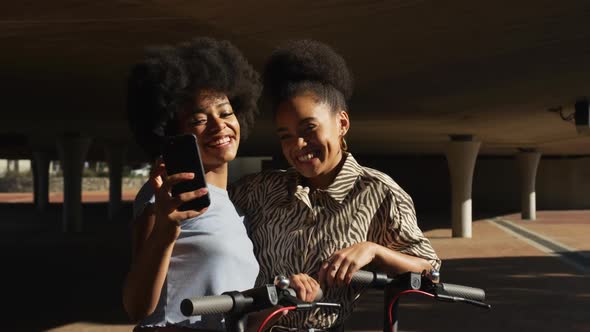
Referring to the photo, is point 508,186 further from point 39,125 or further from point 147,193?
point 147,193

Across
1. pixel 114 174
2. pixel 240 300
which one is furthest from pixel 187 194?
pixel 114 174

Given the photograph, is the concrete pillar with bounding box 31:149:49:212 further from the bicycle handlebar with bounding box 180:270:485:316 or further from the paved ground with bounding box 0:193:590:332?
the bicycle handlebar with bounding box 180:270:485:316

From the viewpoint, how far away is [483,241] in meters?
25.4

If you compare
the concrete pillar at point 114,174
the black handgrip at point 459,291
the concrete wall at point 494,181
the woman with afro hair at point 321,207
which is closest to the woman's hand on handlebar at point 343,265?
the woman with afro hair at point 321,207

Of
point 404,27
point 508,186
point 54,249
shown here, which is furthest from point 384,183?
point 508,186

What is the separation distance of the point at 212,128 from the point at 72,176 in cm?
2863

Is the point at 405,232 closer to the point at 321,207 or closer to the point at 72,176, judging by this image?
the point at 321,207

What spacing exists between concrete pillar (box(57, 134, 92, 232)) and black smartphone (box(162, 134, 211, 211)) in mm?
27674

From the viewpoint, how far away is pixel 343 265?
7.86 ft

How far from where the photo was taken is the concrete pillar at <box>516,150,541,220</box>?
37.5m

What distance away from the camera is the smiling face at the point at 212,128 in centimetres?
261

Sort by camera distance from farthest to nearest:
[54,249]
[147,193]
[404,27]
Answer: [54,249], [404,27], [147,193]

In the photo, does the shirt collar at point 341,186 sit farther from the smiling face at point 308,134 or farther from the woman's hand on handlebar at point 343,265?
the woman's hand on handlebar at point 343,265

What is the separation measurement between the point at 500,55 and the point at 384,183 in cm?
941
